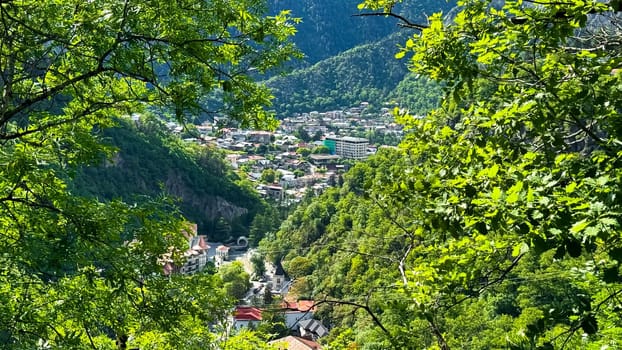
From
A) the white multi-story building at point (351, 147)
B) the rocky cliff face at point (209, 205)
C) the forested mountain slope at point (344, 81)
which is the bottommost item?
the rocky cliff face at point (209, 205)

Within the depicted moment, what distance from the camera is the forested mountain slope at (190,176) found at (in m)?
52.5

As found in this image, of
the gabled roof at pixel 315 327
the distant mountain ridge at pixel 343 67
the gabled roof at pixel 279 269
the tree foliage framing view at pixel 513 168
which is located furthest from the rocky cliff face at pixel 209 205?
the tree foliage framing view at pixel 513 168

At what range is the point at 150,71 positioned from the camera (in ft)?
11.1

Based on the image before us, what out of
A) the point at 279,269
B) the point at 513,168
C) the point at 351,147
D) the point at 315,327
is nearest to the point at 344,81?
the point at 351,147

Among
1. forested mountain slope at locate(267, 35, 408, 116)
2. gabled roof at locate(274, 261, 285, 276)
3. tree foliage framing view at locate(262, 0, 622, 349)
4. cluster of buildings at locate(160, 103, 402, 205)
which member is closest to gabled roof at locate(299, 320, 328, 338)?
gabled roof at locate(274, 261, 285, 276)

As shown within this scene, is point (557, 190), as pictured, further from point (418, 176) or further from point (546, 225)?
point (418, 176)

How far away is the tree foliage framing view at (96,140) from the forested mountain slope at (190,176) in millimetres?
48624

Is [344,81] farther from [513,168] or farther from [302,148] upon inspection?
[513,168]

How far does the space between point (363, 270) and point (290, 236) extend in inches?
634

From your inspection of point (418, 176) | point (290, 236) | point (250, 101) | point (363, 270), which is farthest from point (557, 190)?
point (290, 236)

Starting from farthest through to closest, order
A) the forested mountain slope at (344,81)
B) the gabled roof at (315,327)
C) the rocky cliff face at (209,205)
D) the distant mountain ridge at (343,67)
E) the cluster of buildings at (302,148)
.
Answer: the forested mountain slope at (344,81), the distant mountain ridge at (343,67), the cluster of buildings at (302,148), the rocky cliff face at (209,205), the gabled roof at (315,327)

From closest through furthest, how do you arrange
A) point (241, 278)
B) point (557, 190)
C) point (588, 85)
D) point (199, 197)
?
point (557, 190) → point (588, 85) → point (241, 278) → point (199, 197)

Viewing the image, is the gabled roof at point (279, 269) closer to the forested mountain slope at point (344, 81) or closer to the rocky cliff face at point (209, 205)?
the rocky cliff face at point (209, 205)

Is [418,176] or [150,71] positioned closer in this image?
[418,176]
